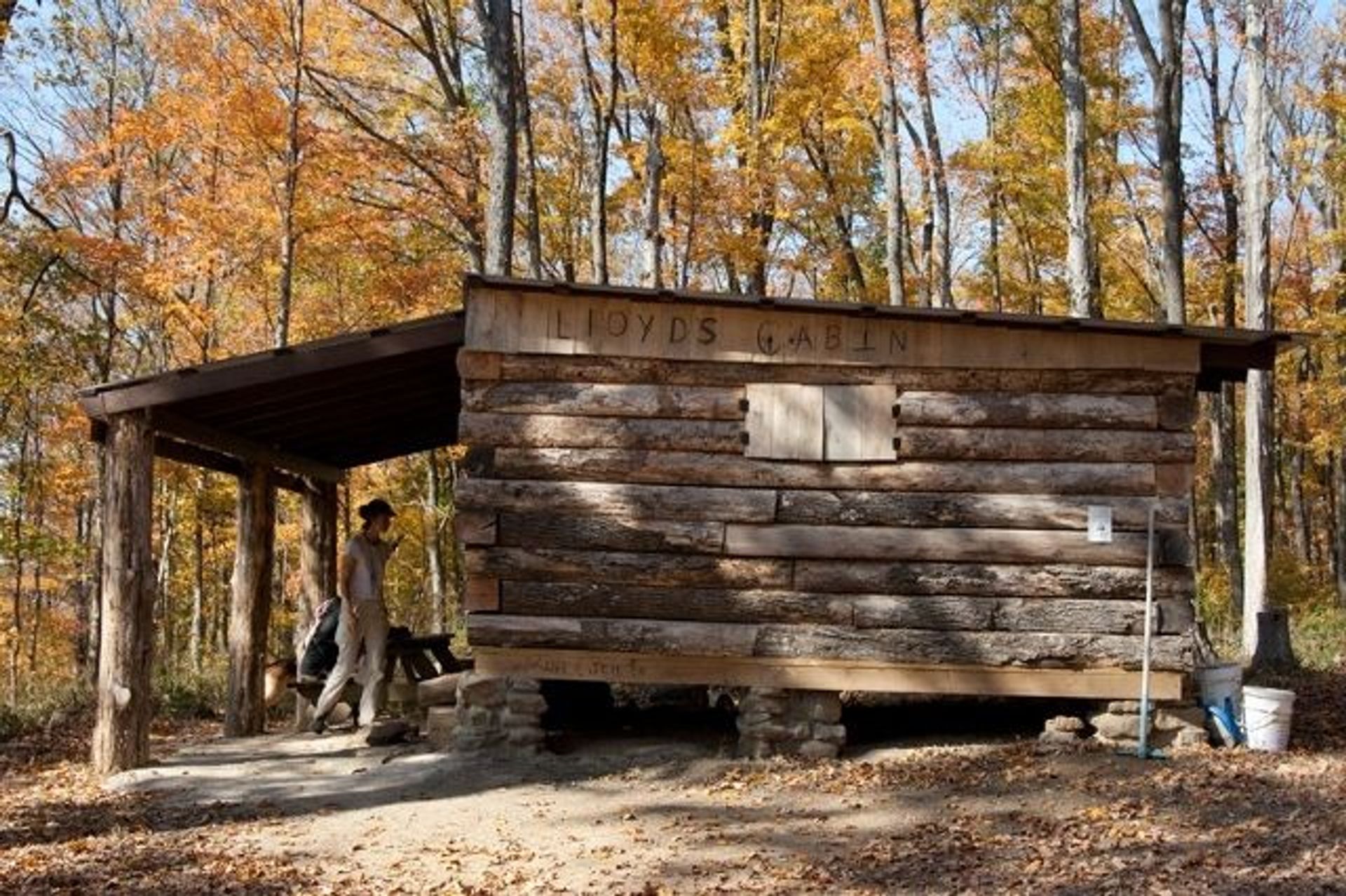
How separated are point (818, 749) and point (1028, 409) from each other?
10.6 ft

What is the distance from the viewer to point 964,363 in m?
9.84

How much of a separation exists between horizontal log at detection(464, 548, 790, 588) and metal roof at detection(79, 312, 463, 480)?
1.85 meters

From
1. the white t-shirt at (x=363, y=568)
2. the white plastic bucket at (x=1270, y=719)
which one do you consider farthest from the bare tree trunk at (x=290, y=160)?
the white plastic bucket at (x=1270, y=719)

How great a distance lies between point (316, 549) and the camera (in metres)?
14.3

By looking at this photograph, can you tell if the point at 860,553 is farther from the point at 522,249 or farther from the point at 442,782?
the point at 522,249

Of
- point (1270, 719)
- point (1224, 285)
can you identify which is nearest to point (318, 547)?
point (1270, 719)

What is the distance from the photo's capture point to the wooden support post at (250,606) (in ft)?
40.5

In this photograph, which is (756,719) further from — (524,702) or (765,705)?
(524,702)

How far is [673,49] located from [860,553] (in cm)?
1722

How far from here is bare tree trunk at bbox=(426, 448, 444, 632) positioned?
25.1 metres

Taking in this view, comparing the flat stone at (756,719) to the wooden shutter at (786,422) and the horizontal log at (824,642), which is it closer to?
the horizontal log at (824,642)

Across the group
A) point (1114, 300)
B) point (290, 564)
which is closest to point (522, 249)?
point (290, 564)

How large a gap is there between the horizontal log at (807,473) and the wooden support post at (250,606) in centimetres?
373

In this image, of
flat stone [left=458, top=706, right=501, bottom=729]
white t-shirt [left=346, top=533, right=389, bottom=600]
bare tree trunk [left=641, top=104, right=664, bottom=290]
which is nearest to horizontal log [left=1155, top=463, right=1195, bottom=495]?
flat stone [left=458, top=706, right=501, bottom=729]
